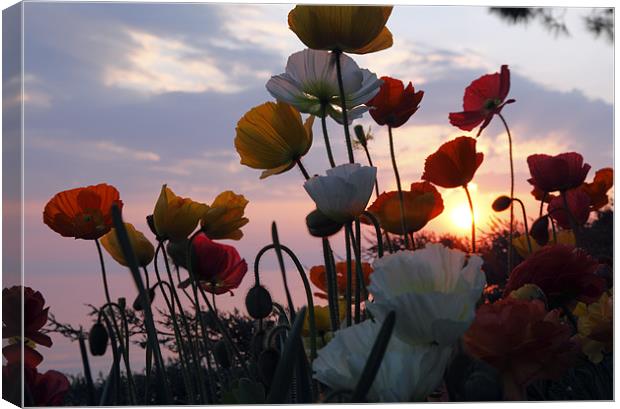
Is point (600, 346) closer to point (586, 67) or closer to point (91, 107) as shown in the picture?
point (586, 67)

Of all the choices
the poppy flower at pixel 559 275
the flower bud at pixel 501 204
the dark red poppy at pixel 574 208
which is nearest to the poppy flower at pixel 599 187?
the dark red poppy at pixel 574 208

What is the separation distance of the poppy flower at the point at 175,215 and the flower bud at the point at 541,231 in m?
0.68

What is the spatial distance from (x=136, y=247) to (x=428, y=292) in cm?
68

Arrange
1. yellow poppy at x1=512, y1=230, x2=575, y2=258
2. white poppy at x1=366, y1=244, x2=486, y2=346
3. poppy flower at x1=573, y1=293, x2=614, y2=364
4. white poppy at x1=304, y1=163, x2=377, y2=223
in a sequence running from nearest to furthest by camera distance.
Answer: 1. white poppy at x1=366, y1=244, x2=486, y2=346
2. white poppy at x1=304, y1=163, x2=377, y2=223
3. poppy flower at x1=573, y1=293, x2=614, y2=364
4. yellow poppy at x1=512, y1=230, x2=575, y2=258

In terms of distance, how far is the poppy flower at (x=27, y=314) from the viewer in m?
1.27

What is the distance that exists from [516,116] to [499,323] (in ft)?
3.45

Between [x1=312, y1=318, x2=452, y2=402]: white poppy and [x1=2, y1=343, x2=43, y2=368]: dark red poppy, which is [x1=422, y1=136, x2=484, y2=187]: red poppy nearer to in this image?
[x1=2, y1=343, x2=43, y2=368]: dark red poppy

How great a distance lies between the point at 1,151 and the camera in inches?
52.9

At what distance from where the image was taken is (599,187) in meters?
1.80

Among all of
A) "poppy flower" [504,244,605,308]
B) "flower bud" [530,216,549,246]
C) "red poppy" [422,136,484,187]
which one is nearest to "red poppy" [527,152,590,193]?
"flower bud" [530,216,549,246]

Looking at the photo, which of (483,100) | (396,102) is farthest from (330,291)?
(483,100)

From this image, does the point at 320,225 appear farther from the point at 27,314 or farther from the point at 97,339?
the point at 27,314

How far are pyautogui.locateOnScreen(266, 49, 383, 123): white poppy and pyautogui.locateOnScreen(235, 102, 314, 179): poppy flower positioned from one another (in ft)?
0.06

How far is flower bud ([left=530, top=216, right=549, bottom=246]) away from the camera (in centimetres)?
160
